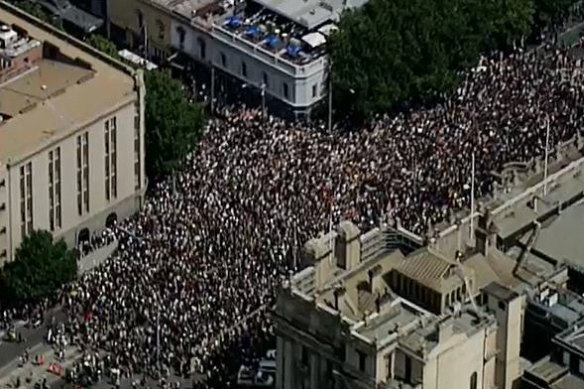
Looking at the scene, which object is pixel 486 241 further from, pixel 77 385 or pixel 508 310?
pixel 77 385

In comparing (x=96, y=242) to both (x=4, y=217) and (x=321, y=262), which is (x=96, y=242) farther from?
(x=321, y=262)

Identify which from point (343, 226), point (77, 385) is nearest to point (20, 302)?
point (77, 385)

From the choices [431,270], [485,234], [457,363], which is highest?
[485,234]

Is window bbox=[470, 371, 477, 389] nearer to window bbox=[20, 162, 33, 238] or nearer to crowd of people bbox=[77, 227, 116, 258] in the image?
crowd of people bbox=[77, 227, 116, 258]

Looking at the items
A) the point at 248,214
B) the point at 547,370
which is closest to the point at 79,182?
the point at 248,214

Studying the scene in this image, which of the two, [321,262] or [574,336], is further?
[321,262]

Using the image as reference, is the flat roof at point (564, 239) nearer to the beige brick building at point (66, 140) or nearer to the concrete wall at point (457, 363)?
the concrete wall at point (457, 363)
